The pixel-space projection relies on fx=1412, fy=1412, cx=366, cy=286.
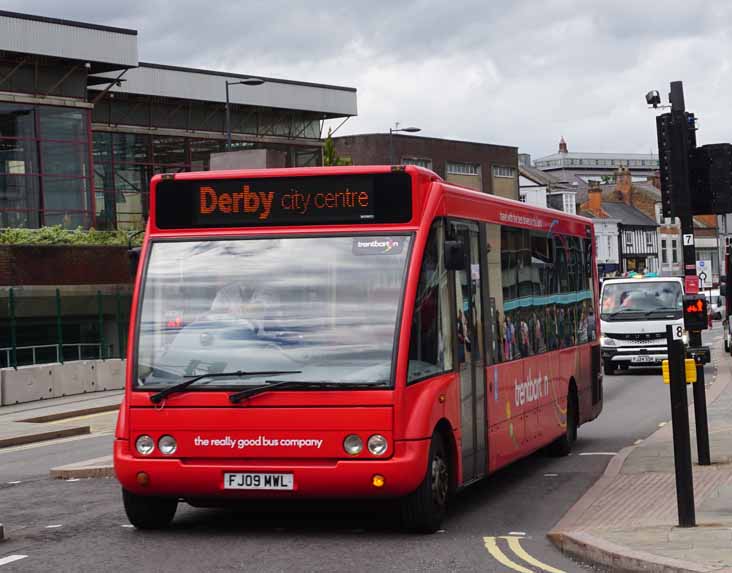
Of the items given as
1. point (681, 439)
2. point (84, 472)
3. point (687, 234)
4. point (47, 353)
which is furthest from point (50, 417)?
point (681, 439)

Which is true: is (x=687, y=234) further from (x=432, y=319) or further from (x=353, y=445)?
(x=353, y=445)

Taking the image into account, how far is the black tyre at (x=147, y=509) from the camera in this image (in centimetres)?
1078

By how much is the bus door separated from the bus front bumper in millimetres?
1400

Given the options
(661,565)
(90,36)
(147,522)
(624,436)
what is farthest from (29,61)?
(661,565)

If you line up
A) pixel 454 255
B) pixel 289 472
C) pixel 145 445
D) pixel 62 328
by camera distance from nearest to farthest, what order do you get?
pixel 289 472 < pixel 145 445 < pixel 454 255 < pixel 62 328

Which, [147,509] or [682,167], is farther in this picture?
[682,167]

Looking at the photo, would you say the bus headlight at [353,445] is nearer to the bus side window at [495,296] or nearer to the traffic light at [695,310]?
the bus side window at [495,296]

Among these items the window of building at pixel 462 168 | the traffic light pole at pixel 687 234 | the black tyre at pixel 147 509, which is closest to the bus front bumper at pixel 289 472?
the black tyre at pixel 147 509

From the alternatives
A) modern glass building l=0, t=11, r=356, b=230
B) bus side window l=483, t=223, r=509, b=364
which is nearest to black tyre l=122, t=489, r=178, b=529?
bus side window l=483, t=223, r=509, b=364

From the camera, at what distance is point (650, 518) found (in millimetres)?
10547

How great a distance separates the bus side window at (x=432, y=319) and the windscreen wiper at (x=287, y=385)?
395mm

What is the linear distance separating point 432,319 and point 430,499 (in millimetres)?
1376

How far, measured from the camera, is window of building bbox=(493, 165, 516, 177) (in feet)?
336

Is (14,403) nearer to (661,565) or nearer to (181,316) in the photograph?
(181,316)
